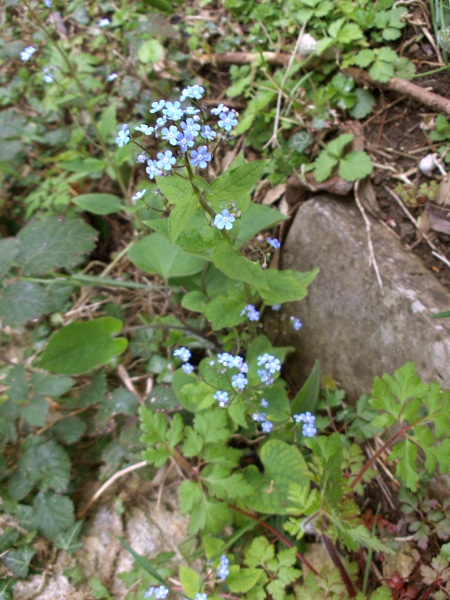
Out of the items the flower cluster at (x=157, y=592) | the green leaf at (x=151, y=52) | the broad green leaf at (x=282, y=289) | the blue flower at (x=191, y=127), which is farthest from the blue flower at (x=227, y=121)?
the green leaf at (x=151, y=52)

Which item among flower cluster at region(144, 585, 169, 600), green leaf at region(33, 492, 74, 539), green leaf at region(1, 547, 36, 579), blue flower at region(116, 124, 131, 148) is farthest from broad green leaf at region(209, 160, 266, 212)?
green leaf at region(1, 547, 36, 579)

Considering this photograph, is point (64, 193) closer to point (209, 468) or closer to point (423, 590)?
point (209, 468)

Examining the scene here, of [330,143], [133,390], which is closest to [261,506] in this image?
[133,390]

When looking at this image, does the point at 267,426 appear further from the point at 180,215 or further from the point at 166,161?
the point at 166,161

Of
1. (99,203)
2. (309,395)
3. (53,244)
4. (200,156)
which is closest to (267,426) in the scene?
(309,395)

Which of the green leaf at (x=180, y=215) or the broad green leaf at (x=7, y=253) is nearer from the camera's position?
the green leaf at (x=180, y=215)

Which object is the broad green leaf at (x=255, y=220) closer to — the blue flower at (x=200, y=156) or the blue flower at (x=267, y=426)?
the blue flower at (x=200, y=156)

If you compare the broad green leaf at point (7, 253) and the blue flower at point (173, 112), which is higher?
the blue flower at point (173, 112)
